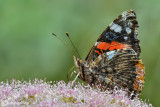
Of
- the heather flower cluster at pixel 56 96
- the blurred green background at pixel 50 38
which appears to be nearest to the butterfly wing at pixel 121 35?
the heather flower cluster at pixel 56 96

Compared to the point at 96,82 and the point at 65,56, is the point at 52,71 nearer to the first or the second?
the point at 65,56

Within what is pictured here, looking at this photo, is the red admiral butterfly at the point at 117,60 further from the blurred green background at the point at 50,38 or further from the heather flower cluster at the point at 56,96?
the blurred green background at the point at 50,38

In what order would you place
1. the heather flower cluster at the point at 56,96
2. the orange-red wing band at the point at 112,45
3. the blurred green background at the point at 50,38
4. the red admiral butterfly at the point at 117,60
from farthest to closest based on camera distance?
1. the blurred green background at the point at 50,38
2. the orange-red wing band at the point at 112,45
3. the red admiral butterfly at the point at 117,60
4. the heather flower cluster at the point at 56,96

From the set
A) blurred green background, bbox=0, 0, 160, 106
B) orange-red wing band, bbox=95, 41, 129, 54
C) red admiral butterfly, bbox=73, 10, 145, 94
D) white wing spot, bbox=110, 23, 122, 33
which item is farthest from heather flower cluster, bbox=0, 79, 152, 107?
blurred green background, bbox=0, 0, 160, 106

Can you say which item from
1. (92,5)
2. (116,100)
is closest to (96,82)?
(116,100)

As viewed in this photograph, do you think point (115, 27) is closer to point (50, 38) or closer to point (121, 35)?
point (121, 35)

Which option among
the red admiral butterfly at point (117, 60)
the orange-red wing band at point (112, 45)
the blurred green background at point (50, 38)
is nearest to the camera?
the red admiral butterfly at point (117, 60)

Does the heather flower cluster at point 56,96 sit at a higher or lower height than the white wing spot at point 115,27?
lower

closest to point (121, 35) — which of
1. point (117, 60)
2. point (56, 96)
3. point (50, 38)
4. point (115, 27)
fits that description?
point (115, 27)
